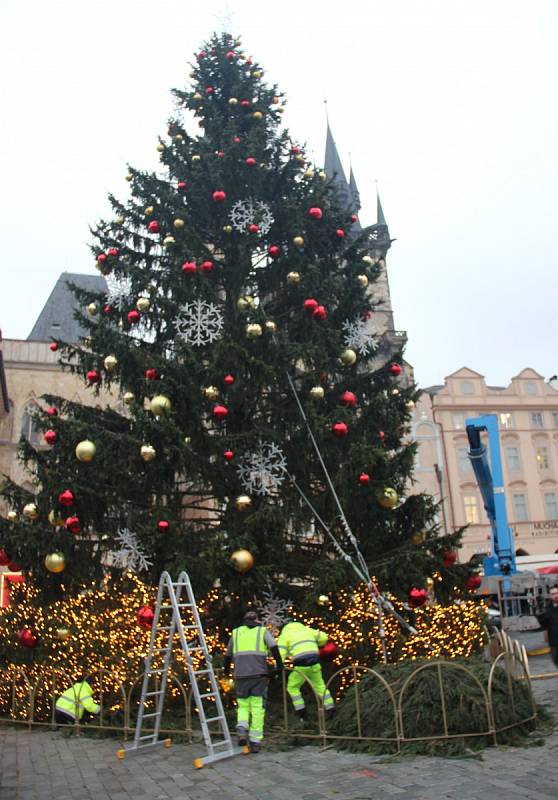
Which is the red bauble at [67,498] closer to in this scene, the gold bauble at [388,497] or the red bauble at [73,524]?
the red bauble at [73,524]

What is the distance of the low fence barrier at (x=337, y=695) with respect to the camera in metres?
7.12

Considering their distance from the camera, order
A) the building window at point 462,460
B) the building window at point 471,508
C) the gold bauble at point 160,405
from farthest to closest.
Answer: the building window at point 462,460 < the building window at point 471,508 < the gold bauble at point 160,405

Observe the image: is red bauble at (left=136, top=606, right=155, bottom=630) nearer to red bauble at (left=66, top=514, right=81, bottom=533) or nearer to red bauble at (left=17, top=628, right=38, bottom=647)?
red bauble at (left=66, top=514, right=81, bottom=533)

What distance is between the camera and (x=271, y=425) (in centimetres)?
1148

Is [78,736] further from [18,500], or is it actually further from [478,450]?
[478,450]

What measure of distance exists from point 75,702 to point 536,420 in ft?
141

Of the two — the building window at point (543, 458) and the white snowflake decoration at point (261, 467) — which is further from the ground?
the building window at point (543, 458)

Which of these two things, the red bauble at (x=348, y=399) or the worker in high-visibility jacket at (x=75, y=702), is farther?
the red bauble at (x=348, y=399)

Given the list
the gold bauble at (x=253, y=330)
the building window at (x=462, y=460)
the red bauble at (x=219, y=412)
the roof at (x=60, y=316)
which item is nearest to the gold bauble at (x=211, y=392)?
the red bauble at (x=219, y=412)

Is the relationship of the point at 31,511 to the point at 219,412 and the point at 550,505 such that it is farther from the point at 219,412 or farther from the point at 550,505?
the point at 550,505

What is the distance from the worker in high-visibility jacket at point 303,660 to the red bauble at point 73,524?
3.28 metres

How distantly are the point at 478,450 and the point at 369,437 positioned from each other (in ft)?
23.0

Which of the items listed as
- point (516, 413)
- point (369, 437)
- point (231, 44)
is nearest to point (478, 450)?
point (369, 437)

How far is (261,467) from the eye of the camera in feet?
34.1
